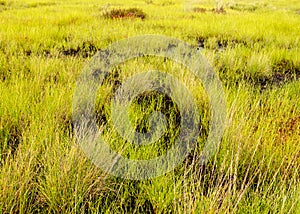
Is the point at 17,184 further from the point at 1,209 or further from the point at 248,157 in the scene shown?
the point at 248,157

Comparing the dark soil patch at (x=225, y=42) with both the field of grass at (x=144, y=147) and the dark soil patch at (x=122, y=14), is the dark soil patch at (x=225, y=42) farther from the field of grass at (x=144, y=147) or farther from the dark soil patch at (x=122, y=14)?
the dark soil patch at (x=122, y=14)

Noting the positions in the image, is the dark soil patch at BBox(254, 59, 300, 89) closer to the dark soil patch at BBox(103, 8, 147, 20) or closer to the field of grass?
the field of grass

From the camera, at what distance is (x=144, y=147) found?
2.18 m

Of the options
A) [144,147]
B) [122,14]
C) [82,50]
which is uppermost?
[122,14]

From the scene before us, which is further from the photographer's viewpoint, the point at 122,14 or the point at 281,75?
the point at 122,14

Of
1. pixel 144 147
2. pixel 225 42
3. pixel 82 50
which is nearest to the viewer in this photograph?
pixel 144 147

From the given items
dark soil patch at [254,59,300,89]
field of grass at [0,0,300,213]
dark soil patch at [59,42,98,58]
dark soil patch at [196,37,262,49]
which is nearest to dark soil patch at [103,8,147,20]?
field of grass at [0,0,300,213]

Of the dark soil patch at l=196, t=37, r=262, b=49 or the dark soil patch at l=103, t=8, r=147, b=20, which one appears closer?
the dark soil patch at l=196, t=37, r=262, b=49

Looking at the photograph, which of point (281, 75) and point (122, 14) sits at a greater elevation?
point (122, 14)

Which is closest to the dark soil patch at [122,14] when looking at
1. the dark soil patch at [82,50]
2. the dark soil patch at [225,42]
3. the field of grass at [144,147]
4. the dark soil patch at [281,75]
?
the field of grass at [144,147]

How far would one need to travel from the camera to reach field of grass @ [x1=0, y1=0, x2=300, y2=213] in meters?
1.63

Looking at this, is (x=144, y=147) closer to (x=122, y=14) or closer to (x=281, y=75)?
(x=281, y=75)

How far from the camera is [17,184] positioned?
1.60 meters

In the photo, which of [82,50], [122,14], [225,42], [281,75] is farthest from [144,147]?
[122,14]
